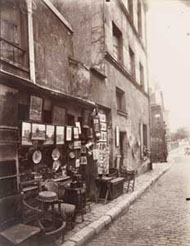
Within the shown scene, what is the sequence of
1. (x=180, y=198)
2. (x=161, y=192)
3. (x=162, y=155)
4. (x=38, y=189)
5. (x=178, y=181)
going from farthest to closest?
1. (x=162, y=155)
2. (x=178, y=181)
3. (x=161, y=192)
4. (x=180, y=198)
5. (x=38, y=189)

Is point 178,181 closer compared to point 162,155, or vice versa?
point 178,181

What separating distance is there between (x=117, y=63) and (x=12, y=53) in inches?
245

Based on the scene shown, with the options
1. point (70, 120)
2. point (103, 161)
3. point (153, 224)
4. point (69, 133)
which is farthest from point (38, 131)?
point (103, 161)

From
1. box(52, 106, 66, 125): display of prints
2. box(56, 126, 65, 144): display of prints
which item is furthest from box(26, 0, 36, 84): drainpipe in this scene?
box(56, 126, 65, 144): display of prints

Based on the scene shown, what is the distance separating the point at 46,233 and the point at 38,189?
120cm

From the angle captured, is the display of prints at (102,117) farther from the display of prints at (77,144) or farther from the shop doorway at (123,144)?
the shop doorway at (123,144)

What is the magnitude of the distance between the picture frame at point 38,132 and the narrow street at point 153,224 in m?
2.17

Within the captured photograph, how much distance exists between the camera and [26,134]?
5215 millimetres

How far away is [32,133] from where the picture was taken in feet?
17.6

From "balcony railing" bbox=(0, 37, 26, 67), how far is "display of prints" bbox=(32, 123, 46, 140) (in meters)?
1.23

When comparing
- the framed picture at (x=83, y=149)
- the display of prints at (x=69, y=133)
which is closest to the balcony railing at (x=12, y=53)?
the display of prints at (x=69, y=133)

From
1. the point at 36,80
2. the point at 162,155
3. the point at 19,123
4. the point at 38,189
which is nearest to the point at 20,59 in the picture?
the point at 36,80

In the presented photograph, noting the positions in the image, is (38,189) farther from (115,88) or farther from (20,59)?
(115,88)

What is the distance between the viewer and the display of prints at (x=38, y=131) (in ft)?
17.8
